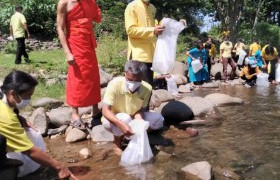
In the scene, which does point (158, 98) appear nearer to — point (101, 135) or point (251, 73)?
point (101, 135)

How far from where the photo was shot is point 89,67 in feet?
16.4

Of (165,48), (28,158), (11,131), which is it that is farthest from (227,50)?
(11,131)

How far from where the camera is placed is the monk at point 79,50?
15.9 feet

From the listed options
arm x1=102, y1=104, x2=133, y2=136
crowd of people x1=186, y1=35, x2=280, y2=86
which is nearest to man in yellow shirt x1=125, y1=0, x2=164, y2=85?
arm x1=102, y1=104, x2=133, y2=136

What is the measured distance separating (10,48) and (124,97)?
8841 mm

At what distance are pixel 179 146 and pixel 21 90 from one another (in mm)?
2120

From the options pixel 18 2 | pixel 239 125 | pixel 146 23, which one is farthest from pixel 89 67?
pixel 18 2

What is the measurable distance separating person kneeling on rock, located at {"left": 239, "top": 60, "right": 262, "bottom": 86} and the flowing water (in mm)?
5297

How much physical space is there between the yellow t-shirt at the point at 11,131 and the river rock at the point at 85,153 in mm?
1237

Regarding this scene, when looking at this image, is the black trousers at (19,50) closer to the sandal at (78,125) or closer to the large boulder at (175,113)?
the sandal at (78,125)

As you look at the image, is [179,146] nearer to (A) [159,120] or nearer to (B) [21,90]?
(A) [159,120]

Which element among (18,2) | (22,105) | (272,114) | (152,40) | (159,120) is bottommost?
(272,114)

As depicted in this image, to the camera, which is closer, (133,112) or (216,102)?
(133,112)

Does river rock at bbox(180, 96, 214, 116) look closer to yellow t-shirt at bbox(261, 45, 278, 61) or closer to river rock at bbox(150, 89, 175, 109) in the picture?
river rock at bbox(150, 89, 175, 109)
